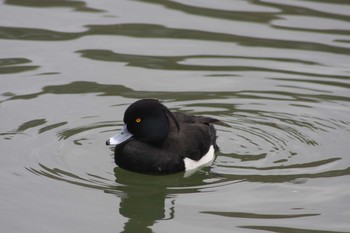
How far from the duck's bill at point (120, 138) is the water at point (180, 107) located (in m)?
0.31

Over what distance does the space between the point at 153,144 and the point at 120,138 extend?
382 mm

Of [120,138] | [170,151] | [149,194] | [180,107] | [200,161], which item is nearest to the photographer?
[149,194]

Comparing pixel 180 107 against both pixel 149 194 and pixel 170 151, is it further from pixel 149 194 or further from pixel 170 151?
pixel 149 194

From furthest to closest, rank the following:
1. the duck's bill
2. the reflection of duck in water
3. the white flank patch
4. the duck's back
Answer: the white flank patch < the duck's back < the duck's bill < the reflection of duck in water

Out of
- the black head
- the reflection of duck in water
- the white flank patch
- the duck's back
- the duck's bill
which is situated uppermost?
the black head

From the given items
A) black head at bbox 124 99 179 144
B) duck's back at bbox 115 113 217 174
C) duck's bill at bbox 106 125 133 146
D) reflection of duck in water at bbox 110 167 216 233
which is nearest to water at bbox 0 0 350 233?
reflection of duck in water at bbox 110 167 216 233

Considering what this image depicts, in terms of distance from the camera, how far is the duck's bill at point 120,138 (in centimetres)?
950

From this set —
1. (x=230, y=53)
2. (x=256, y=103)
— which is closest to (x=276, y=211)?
(x=256, y=103)

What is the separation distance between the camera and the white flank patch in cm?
984

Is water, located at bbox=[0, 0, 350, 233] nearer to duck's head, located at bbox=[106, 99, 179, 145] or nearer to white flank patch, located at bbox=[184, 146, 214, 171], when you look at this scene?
white flank patch, located at bbox=[184, 146, 214, 171]

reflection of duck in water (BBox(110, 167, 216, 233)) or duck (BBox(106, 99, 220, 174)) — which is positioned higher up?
duck (BBox(106, 99, 220, 174))

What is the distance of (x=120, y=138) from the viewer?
9.58 meters

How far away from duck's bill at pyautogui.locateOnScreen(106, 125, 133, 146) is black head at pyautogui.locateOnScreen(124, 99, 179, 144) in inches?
1.7

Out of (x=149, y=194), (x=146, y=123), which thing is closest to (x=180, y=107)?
(x=146, y=123)
